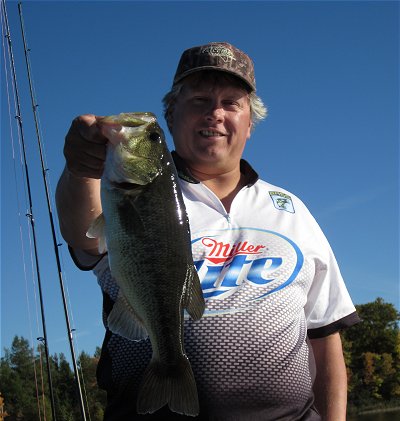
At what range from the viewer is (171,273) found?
9.55 feet

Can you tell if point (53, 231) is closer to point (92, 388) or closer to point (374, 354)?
point (92, 388)

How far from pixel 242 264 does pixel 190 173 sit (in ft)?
2.75

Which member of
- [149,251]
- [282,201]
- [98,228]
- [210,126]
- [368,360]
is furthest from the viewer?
[368,360]

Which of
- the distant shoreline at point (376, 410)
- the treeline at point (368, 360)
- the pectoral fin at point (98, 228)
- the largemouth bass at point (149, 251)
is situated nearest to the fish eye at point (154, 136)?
the largemouth bass at point (149, 251)

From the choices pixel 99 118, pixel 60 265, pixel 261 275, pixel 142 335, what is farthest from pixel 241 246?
pixel 60 265

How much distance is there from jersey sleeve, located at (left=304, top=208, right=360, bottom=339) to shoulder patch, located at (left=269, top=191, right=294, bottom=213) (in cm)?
24

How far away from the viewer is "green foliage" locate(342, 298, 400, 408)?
213 feet

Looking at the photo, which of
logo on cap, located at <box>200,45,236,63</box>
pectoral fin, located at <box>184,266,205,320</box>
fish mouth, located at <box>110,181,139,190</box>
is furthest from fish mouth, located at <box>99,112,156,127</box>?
logo on cap, located at <box>200,45,236,63</box>

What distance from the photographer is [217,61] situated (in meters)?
4.36

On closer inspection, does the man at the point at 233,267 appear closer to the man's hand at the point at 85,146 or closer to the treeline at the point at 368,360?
the man's hand at the point at 85,146

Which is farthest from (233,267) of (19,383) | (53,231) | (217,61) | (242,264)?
(19,383)

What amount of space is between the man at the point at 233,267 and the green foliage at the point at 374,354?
62696 millimetres

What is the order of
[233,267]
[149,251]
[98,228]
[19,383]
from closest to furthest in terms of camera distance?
[149,251], [98,228], [233,267], [19,383]

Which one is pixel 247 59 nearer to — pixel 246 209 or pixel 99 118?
pixel 246 209
